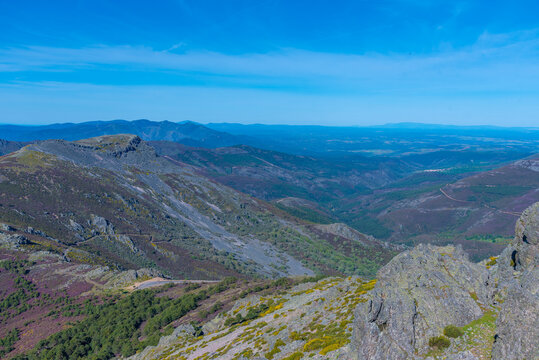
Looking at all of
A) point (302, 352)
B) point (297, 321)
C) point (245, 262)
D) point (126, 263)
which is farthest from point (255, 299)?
point (245, 262)

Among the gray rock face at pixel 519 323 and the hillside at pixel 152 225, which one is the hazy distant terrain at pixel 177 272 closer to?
the hillside at pixel 152 225

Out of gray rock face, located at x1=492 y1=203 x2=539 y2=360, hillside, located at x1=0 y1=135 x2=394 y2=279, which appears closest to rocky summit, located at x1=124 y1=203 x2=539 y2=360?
gray rock face, located at x1=492 y1=203 x2=539 y2=360

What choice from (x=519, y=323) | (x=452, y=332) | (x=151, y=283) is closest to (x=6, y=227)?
(x=151, y=283)

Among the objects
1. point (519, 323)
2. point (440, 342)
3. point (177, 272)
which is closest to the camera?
point (519, 323)

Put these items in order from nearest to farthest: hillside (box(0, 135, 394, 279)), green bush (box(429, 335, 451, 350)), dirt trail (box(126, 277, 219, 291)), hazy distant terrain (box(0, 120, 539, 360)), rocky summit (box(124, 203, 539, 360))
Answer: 1. rocky summit (box(124, 203, 539, 360))
2. green bush (box(429, 335, 451, 350))
3. hazy distant terrain (box(0, 120, 539, 360))
4. dirt trail (box(126, 277, 219, 291))
5. hillside (box(0, 135, 394, 279))

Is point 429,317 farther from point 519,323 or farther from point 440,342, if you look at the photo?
point 519,323

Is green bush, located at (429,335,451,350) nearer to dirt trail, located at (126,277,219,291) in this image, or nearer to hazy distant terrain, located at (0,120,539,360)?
hazy distant terrain, located at (0,120,539,360)

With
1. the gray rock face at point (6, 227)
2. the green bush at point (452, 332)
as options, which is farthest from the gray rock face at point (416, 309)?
the gray rock face at point (6, 227)
